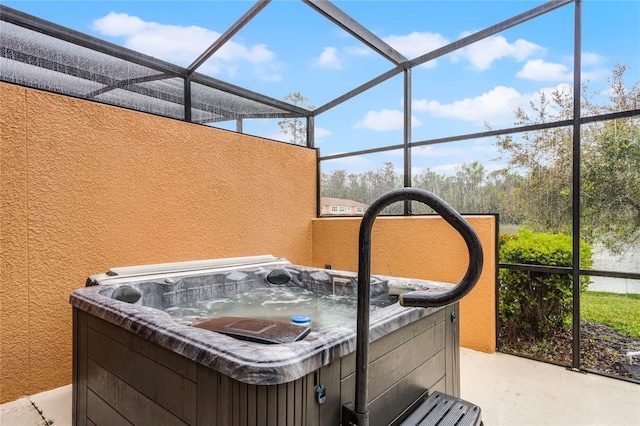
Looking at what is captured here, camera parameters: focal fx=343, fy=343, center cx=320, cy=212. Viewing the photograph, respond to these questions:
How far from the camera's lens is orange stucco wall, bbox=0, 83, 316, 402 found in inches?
93.3

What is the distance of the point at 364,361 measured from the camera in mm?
909

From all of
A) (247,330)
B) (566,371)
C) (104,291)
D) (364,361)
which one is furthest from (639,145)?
(104,291)

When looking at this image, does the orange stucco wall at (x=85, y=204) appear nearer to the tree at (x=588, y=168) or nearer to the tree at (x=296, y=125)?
Result: the tree at (x=296, y=125)

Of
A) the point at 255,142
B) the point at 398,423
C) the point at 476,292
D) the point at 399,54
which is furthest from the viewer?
the point at 255,142

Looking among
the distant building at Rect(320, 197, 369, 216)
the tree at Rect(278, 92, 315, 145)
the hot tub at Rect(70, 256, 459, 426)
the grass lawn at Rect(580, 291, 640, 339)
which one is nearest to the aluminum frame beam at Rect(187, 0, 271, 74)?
the tree at Rect(278, 92, 315, 145)

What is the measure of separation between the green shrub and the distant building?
173 cm

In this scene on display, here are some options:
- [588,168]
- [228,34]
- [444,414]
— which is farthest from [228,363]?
[588,168]

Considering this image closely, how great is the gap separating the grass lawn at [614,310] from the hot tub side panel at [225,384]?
153 centimetres

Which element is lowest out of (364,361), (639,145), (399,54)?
(364,361)

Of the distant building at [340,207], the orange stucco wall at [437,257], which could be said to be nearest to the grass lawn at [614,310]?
the orange stucco wall at [437,257]

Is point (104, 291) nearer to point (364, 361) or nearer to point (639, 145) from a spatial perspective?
point (364, 361)

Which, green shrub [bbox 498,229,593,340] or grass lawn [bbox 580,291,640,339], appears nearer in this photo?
grass lawn [bbox 580,291,640,339]

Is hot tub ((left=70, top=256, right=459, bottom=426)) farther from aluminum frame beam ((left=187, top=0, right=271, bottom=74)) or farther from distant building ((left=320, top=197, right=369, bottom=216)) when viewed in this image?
aluminum frame beam ((left=187, top=0, right=271, bottom=74))

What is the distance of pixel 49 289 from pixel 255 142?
2350 mm
